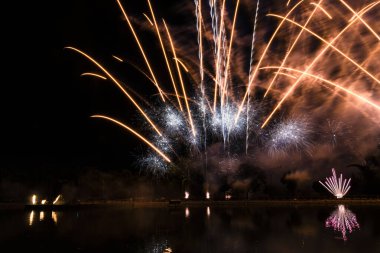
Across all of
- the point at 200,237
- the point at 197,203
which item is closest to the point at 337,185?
the point at 197,203

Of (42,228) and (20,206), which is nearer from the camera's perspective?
(42,228)

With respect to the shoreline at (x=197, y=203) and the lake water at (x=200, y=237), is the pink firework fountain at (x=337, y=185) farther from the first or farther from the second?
the lake water at (x=200, y=237)

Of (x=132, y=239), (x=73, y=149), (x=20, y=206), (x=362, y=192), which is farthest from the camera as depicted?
(x=73, y=149)

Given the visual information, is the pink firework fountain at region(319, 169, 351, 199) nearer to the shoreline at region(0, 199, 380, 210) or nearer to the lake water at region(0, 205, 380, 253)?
the shoreline at region(0, 199, 380, 210)

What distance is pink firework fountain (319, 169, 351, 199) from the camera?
3733cm

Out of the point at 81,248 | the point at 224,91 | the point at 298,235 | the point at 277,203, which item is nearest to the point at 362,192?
the point at 277,203

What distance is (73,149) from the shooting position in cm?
5028

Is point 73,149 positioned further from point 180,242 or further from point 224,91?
point 180,242

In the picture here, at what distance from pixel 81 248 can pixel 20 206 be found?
25.5m

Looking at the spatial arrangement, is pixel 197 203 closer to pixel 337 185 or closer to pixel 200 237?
pixel 337 185

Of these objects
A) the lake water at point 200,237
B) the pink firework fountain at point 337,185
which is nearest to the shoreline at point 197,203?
the pink firework fountain at point 337,185

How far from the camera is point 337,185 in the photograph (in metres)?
38.3

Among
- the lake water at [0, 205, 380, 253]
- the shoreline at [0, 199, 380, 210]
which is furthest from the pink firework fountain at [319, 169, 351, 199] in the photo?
the lake water at [0, 205, 380, 253]

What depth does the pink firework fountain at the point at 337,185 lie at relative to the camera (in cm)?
3733
